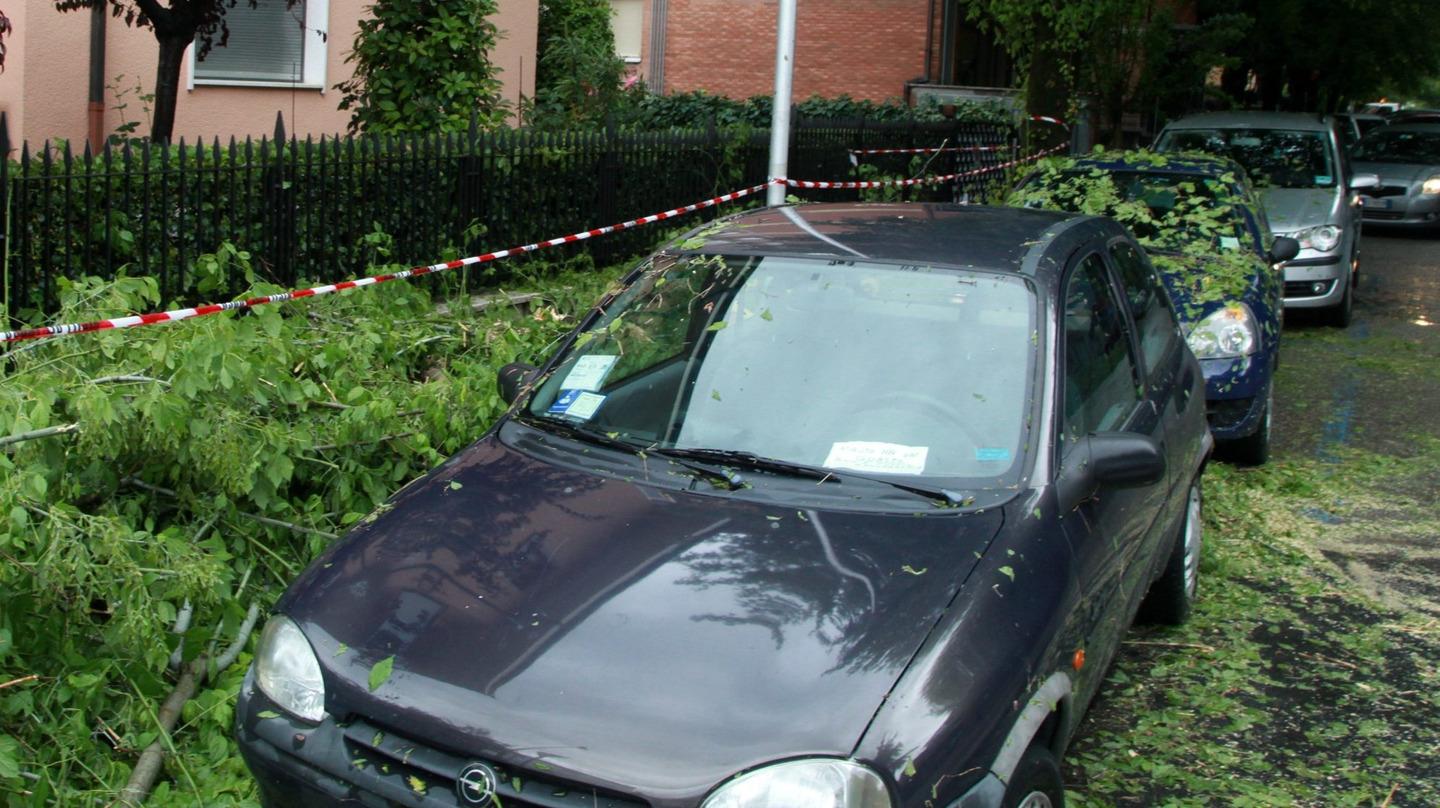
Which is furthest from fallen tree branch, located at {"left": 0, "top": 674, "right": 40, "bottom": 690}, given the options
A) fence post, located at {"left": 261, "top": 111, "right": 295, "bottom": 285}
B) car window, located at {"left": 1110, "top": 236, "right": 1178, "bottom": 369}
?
fence post, located at {"left": 261, "top": 111, "right": 295, "bottom": 285}

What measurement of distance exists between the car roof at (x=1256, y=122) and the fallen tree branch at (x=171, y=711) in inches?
462

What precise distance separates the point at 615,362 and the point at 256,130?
1051 centimetres

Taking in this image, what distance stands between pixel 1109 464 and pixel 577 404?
156 cm

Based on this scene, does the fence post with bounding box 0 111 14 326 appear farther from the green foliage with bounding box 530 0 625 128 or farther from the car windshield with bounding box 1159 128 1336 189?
the green foliage with bounding box 530 0 625 128

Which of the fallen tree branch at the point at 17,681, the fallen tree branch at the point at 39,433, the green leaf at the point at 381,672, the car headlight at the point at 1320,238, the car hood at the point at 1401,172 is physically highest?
the car hood at the point at 1401,172

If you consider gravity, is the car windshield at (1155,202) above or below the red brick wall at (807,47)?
below

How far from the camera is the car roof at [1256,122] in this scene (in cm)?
1410

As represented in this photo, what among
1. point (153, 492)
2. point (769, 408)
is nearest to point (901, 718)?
point (769, 408)

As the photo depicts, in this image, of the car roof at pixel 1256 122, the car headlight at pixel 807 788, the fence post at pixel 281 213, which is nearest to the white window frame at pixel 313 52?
the fence post at pixel 281 213

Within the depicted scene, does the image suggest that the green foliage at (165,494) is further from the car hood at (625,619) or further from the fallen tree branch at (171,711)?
the car hood at (625,619)

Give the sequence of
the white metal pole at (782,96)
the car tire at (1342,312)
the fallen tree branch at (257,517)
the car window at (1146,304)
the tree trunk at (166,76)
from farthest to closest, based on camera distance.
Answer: the car tire at (1342,312), the white metal pole at (782,96), the tree trunk at (166,76), the car window at (1146,304), the fallen tree branch at (257,517)

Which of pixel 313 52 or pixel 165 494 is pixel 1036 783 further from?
pixel 313 52

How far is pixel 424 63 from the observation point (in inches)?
408

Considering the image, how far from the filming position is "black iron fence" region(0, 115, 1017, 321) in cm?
688
